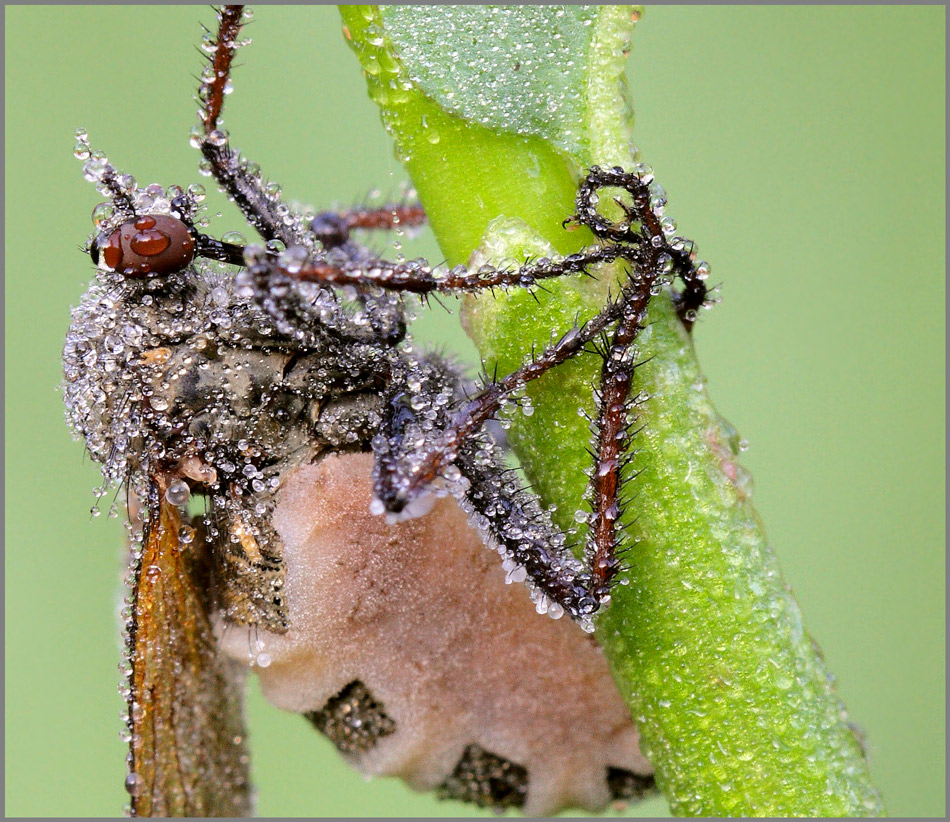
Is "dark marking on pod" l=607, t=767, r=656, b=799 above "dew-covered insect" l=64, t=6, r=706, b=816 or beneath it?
beneath

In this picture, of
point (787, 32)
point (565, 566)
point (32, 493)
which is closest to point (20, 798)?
point (32, 493)

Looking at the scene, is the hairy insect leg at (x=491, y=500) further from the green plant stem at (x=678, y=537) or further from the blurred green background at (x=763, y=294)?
the blurred green background at (x=763, y=294)

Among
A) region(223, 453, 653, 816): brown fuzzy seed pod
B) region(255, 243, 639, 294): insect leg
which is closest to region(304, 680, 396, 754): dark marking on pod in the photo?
region(223, 453, 653, 816): brown fuzzy seed pod

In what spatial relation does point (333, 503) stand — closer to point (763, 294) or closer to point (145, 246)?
point (145, 246)

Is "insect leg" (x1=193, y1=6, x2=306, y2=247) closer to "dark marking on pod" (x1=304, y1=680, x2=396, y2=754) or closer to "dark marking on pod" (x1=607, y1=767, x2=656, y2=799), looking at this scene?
"dark marking on pod" (x1=304, y1=680, x2=396, y2=754)

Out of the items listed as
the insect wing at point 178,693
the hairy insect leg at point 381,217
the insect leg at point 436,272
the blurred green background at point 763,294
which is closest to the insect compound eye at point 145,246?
the insect leg at point 436,272

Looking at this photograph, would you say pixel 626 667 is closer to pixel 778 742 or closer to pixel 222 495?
pixel 778 742
